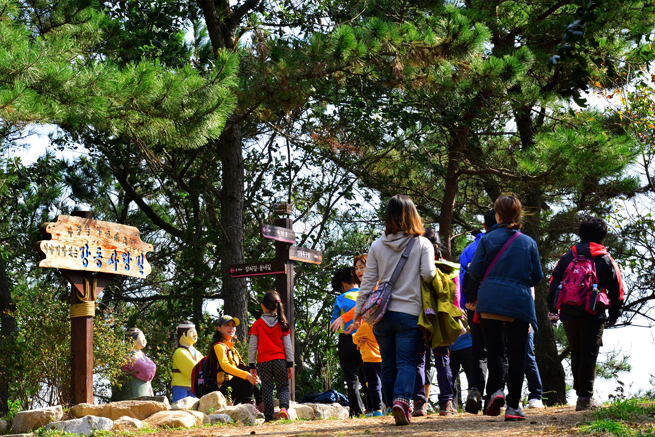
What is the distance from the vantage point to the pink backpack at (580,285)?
5328 millimetres

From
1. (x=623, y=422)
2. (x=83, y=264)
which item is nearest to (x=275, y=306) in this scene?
(x=83, y=264)

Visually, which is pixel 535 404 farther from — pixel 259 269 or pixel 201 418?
pixel 259 269

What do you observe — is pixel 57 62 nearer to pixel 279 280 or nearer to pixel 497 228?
pixel 279 280

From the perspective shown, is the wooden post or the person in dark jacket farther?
the wooden post

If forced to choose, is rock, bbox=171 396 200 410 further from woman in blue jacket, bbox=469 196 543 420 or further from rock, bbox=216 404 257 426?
woman in blue jacket, bbox=469 196 543 420

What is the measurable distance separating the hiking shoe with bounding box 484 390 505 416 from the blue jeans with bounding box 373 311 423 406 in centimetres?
61

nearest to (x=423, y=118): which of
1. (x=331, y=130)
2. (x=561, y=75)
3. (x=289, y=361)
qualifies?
(x=331, y=130)

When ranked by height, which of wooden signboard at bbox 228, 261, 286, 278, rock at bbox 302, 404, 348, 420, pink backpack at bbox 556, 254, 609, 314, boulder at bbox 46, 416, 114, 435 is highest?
wooden signboard at bbox 228, 261, 286, 278

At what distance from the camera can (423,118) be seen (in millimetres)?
10953

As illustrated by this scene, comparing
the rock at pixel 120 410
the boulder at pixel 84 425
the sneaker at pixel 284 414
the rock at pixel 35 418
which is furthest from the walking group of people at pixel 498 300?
the rock at pixel 35 418

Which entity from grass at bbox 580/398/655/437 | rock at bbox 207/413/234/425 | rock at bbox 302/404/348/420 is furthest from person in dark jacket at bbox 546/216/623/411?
rock at bbox 207/413/234/425

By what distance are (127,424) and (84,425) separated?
1.20ft

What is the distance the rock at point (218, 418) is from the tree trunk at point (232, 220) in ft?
12.7

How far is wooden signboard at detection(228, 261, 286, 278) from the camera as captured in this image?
830 cm
